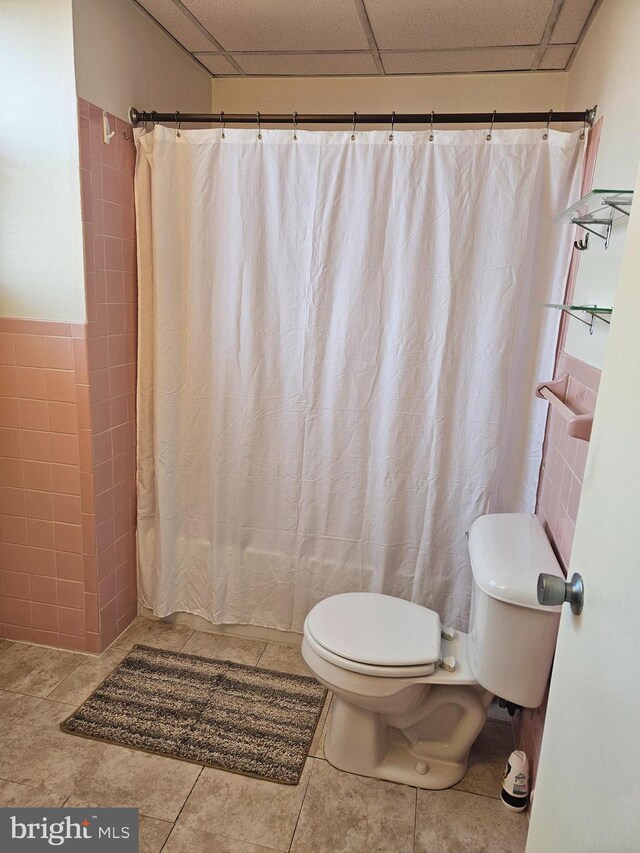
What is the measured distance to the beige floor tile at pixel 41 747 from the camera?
5.33ft

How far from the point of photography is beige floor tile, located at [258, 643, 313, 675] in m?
2.16

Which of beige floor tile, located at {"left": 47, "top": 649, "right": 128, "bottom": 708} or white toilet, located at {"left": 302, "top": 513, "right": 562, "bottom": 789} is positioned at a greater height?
white toilet, located at {"left": 302, "top": 513, "right": 562, "bottom": 789}

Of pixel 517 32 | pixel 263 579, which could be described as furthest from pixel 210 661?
Answer: pixel 517 32

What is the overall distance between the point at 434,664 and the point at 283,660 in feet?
2.54

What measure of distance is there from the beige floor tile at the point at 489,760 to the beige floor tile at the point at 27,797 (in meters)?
1.14

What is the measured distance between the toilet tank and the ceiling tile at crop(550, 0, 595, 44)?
1.59 meters

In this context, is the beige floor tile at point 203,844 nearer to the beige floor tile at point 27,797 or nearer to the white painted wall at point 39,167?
the beige floor tile at point 27,797

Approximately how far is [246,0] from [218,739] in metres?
2.32

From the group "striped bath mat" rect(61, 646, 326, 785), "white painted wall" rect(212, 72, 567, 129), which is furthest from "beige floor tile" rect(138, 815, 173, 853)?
"white painted wall" rect(212, 72, 567, 129)

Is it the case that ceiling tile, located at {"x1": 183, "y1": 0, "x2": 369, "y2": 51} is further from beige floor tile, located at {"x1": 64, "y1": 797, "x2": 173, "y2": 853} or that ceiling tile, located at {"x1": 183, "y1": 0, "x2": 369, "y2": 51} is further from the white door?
beige floor tile, located at {"x1": 64, "y1": 797, "x2": 173, "y2": 853}

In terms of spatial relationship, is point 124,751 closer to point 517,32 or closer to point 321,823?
point 321,823

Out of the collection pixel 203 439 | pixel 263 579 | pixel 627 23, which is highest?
pixel 627 23

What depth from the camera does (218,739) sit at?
181 centimetres

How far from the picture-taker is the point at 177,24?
6.50 ft
